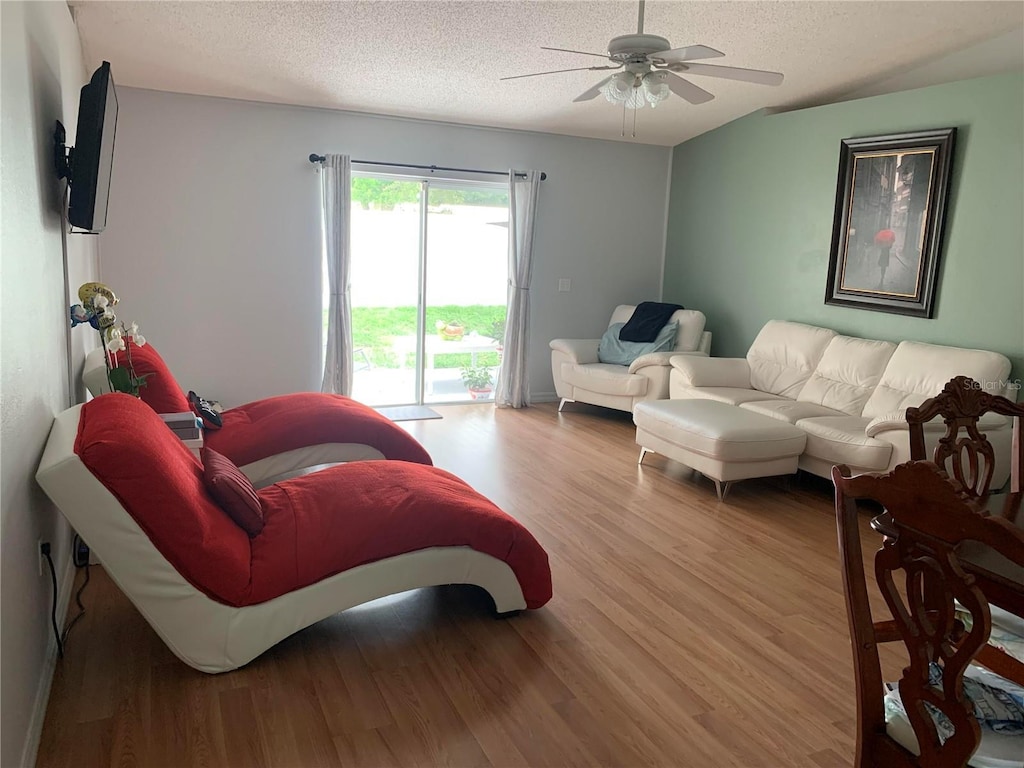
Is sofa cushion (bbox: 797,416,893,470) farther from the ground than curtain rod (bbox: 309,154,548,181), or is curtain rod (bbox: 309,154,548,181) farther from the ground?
curtain rod (bbox: 309,154,548,181)

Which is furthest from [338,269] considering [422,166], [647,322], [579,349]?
[647,322]

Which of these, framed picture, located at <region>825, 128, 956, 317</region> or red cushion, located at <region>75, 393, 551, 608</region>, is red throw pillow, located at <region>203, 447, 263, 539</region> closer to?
red cushion, located at <region>75, 393, 551, 608</region>

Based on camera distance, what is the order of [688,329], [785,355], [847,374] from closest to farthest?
1. [847,374]
2. [785,355]
3. [688,329]

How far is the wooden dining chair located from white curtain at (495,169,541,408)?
5.29 meters

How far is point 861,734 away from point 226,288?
5.41 m

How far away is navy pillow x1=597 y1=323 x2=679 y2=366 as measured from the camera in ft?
20.9

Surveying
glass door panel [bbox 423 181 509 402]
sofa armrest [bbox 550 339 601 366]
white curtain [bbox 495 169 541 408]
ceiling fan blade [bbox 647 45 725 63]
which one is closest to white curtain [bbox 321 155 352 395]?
glass door panel [bbox 423 181 509 402]

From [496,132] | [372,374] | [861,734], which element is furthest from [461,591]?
[496,132]

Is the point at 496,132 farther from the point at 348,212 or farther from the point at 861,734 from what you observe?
the point at 861,734

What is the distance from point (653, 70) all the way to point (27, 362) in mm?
2815

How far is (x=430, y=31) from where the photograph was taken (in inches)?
176

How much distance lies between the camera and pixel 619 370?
20.6ft

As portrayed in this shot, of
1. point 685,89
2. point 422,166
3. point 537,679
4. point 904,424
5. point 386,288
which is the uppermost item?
point 685,89

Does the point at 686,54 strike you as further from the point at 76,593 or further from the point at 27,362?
the point at 76,593
